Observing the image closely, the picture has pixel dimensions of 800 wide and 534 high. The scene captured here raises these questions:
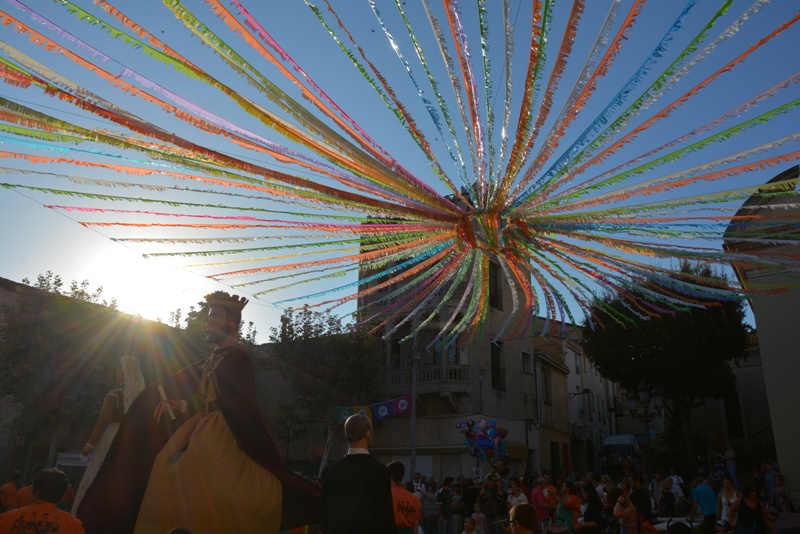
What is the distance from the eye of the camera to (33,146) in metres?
3.83

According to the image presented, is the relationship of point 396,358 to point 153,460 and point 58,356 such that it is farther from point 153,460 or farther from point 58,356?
point 153,460

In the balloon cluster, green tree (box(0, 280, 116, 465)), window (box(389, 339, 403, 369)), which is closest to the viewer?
the balloon cluster

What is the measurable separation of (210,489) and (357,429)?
41.5 inches

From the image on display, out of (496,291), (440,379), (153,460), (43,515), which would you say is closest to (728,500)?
(153,460)

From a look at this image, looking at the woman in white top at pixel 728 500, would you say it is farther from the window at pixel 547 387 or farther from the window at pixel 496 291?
the window at pixel 547 387

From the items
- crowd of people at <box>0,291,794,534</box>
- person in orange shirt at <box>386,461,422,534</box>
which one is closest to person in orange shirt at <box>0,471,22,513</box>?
crowd of people at <box>0,291,794,534</box>

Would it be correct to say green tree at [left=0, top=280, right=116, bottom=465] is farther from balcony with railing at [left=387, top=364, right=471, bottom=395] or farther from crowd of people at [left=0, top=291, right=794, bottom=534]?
crowd of people at [left=0, top=291, right=794, bottom=534]

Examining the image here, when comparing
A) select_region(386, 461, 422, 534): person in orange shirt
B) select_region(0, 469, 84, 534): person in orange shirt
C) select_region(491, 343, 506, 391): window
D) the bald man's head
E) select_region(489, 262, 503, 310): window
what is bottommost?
select_region(386, 461, 422, 534): person in orange shirt

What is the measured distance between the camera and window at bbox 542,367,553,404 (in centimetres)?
3071

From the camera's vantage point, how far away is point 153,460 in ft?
14.6

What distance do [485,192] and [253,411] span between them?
2.89 metres

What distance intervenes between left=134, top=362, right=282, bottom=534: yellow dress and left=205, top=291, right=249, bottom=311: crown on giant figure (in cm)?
92

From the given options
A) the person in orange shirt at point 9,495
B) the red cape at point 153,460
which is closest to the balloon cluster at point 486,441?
the person in orange shirt at point 9,495

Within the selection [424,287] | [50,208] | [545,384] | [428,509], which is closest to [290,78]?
[50,208]
